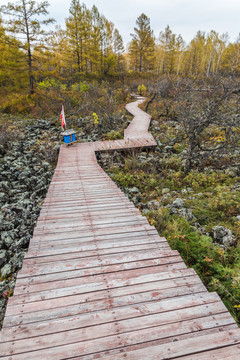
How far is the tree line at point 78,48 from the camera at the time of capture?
13516 mm

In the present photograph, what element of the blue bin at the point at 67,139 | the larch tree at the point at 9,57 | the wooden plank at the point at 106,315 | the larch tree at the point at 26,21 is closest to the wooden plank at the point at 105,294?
the wooden plank at the point at 106,315

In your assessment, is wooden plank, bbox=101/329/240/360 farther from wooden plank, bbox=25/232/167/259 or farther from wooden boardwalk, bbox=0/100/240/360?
wooden plank, bbox=25/232/167/259

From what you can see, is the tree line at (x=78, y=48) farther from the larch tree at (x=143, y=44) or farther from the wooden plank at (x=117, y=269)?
the wooden plank at (x=117, y=269)

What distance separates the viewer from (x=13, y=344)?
5.56 ft

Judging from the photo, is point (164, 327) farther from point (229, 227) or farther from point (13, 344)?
point (229, 227)

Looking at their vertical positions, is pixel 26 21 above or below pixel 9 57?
above

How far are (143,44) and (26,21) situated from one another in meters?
28.1

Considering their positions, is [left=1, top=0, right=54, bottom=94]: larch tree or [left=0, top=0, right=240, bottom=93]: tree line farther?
[left=0, top=0, right=240, bottom=93]: tree line

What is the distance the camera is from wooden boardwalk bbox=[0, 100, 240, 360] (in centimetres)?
167

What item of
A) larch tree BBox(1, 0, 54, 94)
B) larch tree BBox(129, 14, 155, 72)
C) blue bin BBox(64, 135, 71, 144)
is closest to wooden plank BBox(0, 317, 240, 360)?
blue bin BBox(64, 135, 71, 144)

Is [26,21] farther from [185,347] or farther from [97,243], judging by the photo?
[185,347]

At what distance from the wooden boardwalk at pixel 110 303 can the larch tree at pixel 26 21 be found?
15409 mm

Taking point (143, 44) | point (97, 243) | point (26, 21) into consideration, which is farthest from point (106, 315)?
point (143, 44)

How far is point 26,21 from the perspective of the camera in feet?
44.5
